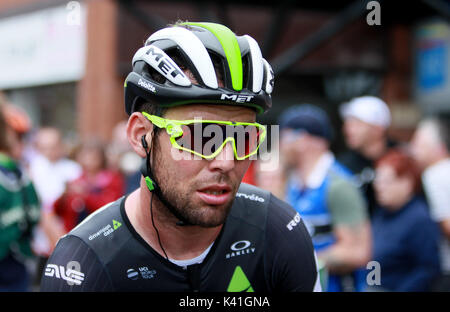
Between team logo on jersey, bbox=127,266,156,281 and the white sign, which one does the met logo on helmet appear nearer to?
team logo on jersey, bbox=127,266,156,281

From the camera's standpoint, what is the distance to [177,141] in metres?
2.03

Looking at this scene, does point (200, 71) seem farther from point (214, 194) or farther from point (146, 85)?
point (214, 194)

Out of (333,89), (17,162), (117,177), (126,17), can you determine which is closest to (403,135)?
(333,89)

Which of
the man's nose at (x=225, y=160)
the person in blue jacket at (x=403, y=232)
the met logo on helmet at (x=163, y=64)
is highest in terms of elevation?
the met logo on helmet at (x=163, y=64)

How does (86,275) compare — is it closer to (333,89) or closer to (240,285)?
(240,285)

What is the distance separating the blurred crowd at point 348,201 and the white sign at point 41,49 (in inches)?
288

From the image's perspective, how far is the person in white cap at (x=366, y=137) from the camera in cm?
546

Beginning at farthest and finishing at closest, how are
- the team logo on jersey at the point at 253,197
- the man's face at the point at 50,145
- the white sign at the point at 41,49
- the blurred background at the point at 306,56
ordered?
1. the white sign at the point at 41,49
2. the blurred background at the point at 306,56
3. the man's face at the point at 50,145
4. the team logo on jersey at the point at 253,197

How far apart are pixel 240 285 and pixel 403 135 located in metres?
10.6

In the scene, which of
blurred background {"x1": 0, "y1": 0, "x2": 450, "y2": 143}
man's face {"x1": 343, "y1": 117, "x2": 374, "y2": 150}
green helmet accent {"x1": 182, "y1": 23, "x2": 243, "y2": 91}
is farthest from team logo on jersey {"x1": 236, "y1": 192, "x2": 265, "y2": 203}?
blurred background {"x1": 0, "y1": 0, "x2": 450, "y2": 143}

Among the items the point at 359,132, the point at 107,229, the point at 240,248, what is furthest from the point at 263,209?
the point at 359,132

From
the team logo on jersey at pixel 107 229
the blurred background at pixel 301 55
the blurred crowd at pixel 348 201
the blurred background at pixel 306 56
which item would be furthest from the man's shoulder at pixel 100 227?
the blurred background at pixel 306 56

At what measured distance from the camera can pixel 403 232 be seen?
4.55m

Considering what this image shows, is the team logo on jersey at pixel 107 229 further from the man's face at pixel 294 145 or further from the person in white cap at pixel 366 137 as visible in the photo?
the person in white cap at pixel 366 137
